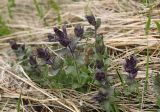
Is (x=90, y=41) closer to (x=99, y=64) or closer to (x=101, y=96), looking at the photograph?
(x=99, y=64)

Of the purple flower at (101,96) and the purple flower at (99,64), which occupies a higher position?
the purple flower at (99,64)

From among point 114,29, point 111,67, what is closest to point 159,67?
point 111,67

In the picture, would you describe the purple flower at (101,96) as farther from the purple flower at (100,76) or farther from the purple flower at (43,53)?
the purple flower at (43,53)

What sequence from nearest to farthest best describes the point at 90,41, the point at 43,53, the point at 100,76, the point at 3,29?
the point at 100,76 < the point at 43,53 < the point at 90,41 < the point at 3,29

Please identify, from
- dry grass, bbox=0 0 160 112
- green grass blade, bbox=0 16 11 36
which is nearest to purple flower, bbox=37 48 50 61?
dry grass, bbox=0 0 160 112

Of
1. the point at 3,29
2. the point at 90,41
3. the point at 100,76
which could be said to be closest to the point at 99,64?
the point at 100,76

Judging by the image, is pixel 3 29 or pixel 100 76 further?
pixel 3 29

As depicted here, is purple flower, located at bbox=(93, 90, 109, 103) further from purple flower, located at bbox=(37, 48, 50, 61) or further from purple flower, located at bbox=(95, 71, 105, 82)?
purple flower, located at bbox=(37, 48, 50, 61)

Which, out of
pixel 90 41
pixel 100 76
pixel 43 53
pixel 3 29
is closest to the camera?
pixel 100 76

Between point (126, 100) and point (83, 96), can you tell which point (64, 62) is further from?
point (126, 100)

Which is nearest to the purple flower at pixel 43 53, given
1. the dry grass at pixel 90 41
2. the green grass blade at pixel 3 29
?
the dry grass at pixel 90 41
